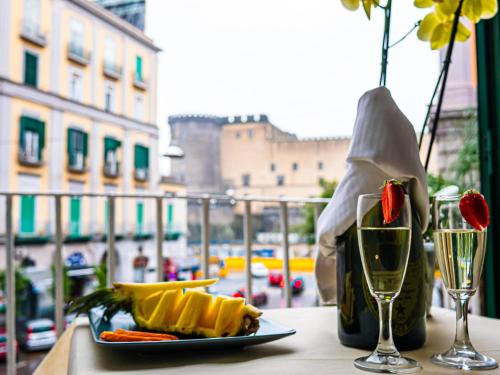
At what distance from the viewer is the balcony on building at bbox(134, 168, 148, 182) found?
11.5 ft

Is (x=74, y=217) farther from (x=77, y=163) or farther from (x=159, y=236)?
(x=159, y=236)

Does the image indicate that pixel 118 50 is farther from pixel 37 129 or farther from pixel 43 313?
pixel 43 313

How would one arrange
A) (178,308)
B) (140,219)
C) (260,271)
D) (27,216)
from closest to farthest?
(178,308)
(27,216)
(260,271)
(140,219)

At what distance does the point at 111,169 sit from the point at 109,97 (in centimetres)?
47

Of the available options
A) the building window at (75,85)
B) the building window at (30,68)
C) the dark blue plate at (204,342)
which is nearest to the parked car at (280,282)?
the building window at (75,85)

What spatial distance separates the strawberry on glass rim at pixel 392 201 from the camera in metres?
0.54

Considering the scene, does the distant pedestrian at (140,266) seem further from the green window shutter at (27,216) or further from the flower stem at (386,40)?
the flower stem at (386,40)

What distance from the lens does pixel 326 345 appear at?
2.18 feet

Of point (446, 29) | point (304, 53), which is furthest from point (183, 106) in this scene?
point (446, 29)

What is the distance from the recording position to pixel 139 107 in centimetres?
348

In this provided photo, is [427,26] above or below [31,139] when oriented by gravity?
below

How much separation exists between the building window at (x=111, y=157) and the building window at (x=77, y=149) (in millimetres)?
A: 132

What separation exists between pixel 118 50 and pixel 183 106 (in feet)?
2.05

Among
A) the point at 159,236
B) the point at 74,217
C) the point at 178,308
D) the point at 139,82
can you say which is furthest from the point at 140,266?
the point at 178,308
